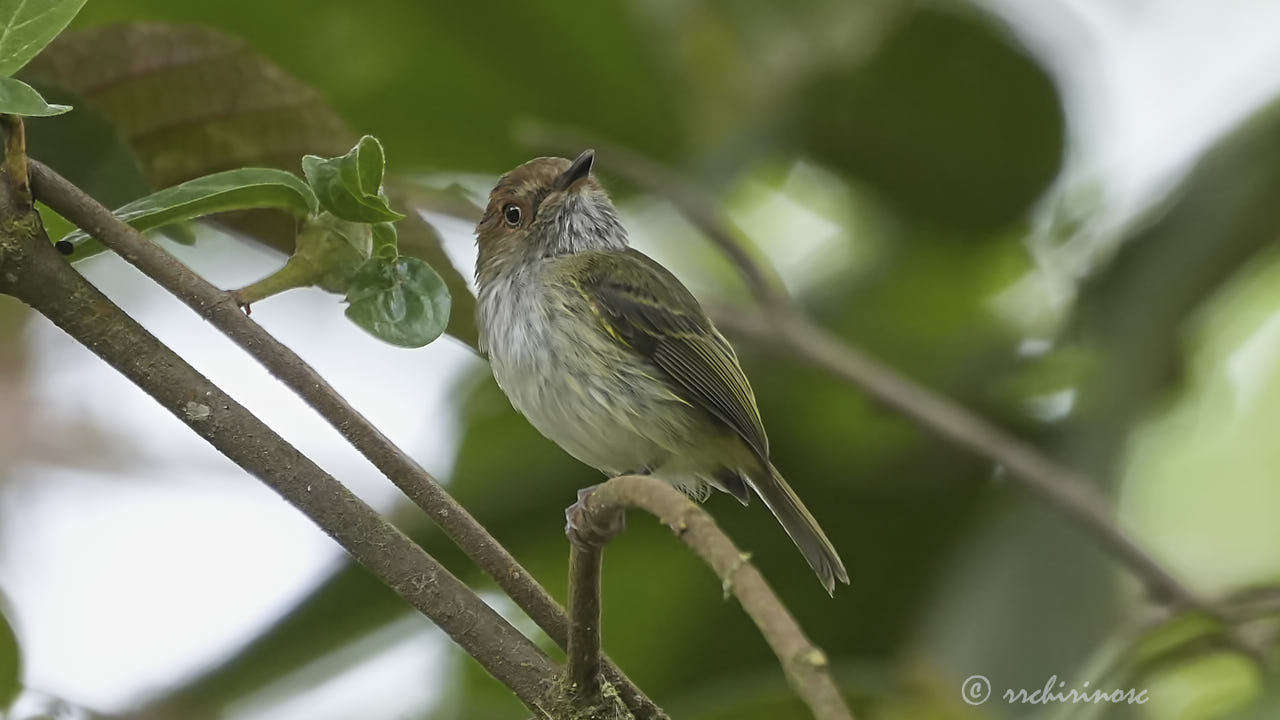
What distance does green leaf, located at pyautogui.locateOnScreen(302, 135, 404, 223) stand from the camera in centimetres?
134

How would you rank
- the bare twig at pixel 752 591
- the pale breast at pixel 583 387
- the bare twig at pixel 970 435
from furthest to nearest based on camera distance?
the pale breast at pixel 583 387, the bare twig at pixel 970 435, the bare twig at pixel 752 591

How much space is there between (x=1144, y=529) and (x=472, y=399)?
182 cm

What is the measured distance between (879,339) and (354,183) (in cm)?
238

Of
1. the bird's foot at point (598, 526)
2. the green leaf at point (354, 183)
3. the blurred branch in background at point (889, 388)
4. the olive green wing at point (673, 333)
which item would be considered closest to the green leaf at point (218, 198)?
the green leaf at point (354, 183)

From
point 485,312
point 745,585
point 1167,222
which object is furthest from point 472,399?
point 745,585

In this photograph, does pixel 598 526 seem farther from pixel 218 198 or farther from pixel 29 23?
pixel 29 23

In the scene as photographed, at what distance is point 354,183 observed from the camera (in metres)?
1.35

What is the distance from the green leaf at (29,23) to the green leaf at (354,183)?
25cm

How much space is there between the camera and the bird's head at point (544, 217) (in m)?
2.98

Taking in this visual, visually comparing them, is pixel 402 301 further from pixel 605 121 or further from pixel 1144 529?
pixel 1144 529

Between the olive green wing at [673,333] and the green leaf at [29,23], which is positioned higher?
the olive green wing at [673,333]

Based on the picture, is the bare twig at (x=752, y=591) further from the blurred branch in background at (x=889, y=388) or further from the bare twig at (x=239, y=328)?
the blurred branch in background at (x=889, y=388)

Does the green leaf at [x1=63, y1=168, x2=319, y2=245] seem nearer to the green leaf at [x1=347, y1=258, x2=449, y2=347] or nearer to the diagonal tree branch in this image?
the green leaf at [x1=347, y1=258, x2=449, y2=347]

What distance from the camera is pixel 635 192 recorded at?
3484 millimetres
